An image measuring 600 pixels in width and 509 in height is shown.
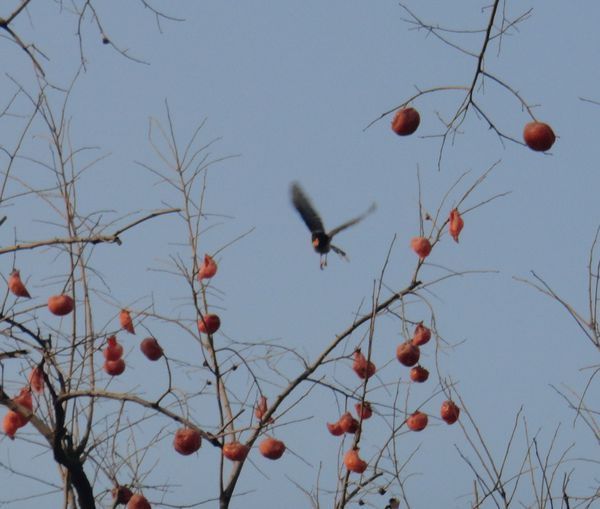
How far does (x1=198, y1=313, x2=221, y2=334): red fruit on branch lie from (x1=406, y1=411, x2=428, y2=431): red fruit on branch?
3.40 ft

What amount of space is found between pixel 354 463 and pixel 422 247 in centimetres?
107

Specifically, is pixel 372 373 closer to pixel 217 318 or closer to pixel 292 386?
pixel 292 386

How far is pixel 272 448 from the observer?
5.00m

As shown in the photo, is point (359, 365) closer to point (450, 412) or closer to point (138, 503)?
point (450, 412)

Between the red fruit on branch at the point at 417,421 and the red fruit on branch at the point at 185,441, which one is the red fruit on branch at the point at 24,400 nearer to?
the red fruit on branch at the point at 185,441

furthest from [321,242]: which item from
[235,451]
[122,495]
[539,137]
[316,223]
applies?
[539,137]

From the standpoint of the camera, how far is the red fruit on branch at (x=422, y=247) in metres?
5.40

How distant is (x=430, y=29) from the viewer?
4.36 metres

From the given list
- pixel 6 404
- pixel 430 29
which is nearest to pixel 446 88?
pixel 430 29

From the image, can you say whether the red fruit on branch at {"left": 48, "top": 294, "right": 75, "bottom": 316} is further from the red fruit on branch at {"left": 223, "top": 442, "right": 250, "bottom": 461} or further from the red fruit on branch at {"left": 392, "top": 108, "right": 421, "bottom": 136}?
the red fruit on branch at {"left": 392, "top": 108, "right": 421, "bottom": 136}

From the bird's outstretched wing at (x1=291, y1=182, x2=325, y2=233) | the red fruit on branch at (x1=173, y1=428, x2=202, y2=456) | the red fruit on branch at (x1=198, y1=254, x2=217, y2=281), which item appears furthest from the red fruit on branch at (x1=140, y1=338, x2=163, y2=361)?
the bird's outstretched wing at (x1=291, y1=182, x2=325, y2=233)

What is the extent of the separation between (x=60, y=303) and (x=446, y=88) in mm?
1991

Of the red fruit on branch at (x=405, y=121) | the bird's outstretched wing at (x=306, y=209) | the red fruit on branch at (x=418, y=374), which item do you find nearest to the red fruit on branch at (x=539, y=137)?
the red fruit on branch at (x=405, y=121)

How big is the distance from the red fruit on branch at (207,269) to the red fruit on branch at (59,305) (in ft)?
3.00
